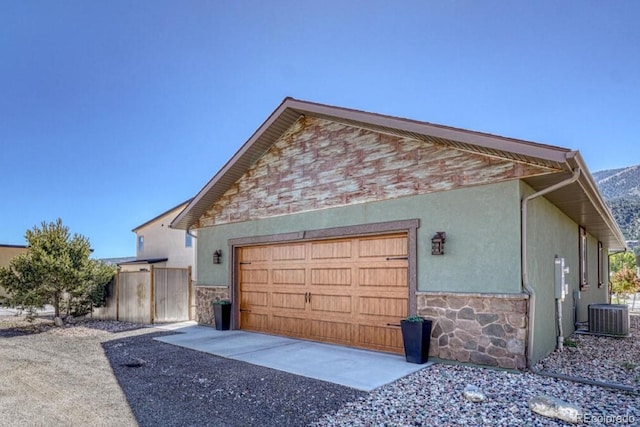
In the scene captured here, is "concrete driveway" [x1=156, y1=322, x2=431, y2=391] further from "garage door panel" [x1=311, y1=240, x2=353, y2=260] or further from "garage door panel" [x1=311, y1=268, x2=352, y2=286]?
"garage door panel" [x1=311, y1=240, x2=353, y2=260]

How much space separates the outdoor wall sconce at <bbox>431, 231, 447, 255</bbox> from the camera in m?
6.72

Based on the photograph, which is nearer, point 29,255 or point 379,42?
point 379,42

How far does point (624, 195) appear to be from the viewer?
181 ft

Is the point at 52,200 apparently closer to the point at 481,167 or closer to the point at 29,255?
the point at 29,255

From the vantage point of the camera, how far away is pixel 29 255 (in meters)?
11.3

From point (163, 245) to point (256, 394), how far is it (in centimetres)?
1941

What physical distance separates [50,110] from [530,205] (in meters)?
15.8

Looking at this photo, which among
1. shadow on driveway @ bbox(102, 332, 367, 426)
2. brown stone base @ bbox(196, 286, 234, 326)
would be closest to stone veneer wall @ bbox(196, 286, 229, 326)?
brown stone base @ bbox(196, 286, 234, 326)

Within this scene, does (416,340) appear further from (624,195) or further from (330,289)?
(624,195)

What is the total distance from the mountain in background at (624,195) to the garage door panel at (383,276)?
34815 millimetres

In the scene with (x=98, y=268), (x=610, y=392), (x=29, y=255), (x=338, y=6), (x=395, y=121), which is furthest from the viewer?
(x=98, y=268)

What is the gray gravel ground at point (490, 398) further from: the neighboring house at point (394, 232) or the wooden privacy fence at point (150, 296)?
the wooden privacy fence at point (150, 296)

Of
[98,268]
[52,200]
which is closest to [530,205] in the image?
[98,268]

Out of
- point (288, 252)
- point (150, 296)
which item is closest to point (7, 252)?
point (150, 296)
